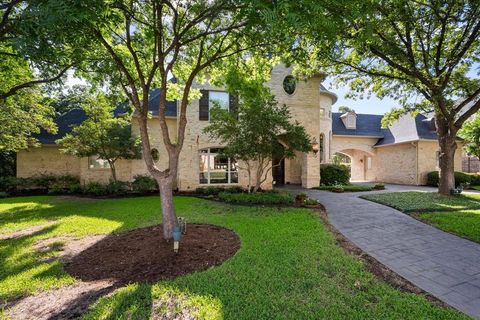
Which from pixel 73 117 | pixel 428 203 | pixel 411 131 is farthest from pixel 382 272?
pixel 73 117

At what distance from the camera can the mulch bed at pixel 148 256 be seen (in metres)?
4.11

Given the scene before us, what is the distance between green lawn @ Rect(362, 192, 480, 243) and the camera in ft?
21.1

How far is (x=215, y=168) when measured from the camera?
14.2m

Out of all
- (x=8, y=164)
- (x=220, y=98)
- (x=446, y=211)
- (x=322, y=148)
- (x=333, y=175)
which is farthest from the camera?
(x=322, y=148)

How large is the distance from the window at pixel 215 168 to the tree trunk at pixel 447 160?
412 inches

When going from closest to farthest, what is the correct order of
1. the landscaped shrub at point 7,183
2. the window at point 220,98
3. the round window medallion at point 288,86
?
the window at point 220,98
the landscaped shrub at point 7,183
the round window medallion at point 288,86

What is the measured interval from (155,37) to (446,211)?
1095 centimetres

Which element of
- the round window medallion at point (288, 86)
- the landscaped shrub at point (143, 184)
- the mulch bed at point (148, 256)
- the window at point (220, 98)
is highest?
the round window medallion at point (288, 86)

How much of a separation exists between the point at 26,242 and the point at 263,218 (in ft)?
20.7

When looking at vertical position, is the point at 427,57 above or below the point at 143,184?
above

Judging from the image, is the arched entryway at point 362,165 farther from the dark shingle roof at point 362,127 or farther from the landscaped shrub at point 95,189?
the landscaped shrub at point 95,189

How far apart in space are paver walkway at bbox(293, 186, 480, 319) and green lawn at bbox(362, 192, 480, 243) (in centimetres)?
40

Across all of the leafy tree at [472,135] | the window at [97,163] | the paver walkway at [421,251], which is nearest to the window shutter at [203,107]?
the window at [97,163]

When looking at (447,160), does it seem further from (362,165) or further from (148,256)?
(148,256)
